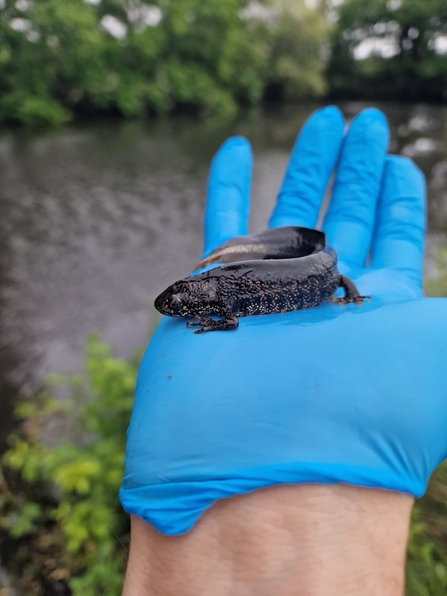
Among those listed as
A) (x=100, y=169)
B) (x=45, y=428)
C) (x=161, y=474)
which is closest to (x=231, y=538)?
(x=161, y=474)

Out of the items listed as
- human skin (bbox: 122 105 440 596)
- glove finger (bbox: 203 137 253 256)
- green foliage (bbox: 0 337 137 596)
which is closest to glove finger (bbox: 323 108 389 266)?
glove finger (bbox: 203 137 253 256)

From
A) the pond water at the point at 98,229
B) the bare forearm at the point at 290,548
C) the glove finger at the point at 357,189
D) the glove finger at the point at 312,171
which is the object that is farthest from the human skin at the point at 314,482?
the pond water at the point at 98,229

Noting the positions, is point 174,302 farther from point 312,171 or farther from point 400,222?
point 312,171

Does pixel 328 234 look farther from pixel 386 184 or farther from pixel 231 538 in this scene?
pixel 231 538

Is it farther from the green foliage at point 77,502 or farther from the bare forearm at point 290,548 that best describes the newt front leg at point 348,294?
the green foliage at point 77,502

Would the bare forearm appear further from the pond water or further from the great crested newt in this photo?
the pond water
